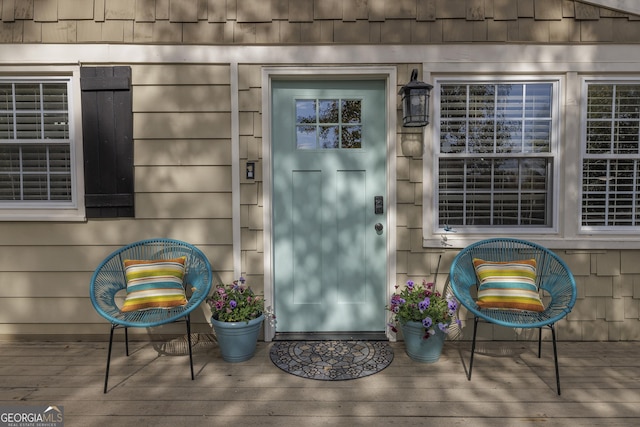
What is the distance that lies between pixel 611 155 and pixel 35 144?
412 cm

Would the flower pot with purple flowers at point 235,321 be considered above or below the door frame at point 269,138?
below

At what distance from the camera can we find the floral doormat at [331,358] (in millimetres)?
2293

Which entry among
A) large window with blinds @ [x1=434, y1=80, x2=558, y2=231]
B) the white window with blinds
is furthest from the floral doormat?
the white window with blinds

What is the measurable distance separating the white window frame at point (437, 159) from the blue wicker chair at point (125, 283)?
1.62 m

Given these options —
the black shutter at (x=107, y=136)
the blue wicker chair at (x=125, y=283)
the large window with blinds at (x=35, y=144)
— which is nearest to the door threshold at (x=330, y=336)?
the blue wicker chair at (x=125, y=283)

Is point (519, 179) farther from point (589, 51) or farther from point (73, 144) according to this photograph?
point (73, 144)

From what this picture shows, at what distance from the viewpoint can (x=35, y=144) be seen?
107 inches

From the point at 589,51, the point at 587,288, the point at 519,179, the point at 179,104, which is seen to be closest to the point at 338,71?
A: the point at 179,104

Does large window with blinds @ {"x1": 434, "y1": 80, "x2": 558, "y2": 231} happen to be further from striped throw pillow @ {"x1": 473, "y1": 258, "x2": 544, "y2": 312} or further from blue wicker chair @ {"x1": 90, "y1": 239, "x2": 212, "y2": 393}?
blue wicker chair @ {"x1": 90, "y1": 239, "x2": 212, "y2": 393}

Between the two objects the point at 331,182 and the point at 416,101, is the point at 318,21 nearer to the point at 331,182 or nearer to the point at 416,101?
the point at 416,101

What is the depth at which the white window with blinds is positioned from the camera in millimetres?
2705

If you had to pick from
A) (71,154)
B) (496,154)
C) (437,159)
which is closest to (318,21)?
(437,159)

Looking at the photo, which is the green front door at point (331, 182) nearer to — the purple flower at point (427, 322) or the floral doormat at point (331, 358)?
the floral doormat at point (331, 358)

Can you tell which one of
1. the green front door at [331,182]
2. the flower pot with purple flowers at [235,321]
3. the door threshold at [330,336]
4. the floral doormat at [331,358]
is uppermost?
the green front door at [331,182]
